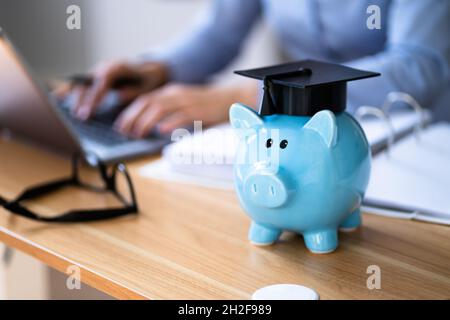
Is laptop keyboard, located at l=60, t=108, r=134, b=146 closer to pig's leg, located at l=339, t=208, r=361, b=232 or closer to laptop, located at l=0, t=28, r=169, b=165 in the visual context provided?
laptop, located at l=0, t=28, r=169, b=165

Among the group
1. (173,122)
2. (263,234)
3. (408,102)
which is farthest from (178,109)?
(263,234)

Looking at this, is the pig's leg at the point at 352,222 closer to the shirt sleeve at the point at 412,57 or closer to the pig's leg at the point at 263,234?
the pig's leg at the point at 263,234

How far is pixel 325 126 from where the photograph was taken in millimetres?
500

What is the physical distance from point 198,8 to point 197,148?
171 cm

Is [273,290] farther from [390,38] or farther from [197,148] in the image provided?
[390,38]

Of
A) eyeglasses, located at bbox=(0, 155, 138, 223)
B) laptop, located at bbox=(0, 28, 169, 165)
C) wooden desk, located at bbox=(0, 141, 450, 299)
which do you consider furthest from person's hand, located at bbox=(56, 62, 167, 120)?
wooden desk, located at bbox=(0, 141, 450, 299)

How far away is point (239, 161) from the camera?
21.2 inches

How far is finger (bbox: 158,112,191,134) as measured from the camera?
0.95 meters

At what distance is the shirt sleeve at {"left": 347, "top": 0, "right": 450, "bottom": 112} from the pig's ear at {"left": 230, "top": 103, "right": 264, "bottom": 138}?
1.19 ft

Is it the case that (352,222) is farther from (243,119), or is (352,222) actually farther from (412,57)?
(412,57)

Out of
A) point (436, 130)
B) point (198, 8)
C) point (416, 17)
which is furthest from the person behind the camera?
point (198, 8)

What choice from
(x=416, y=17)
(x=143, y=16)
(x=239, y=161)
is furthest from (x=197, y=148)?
(x=143, y=16)

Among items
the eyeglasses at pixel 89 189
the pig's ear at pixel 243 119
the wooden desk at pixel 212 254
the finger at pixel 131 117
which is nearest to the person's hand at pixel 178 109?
the finger at pixel 131 117

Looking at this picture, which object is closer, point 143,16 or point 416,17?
point 416,17
